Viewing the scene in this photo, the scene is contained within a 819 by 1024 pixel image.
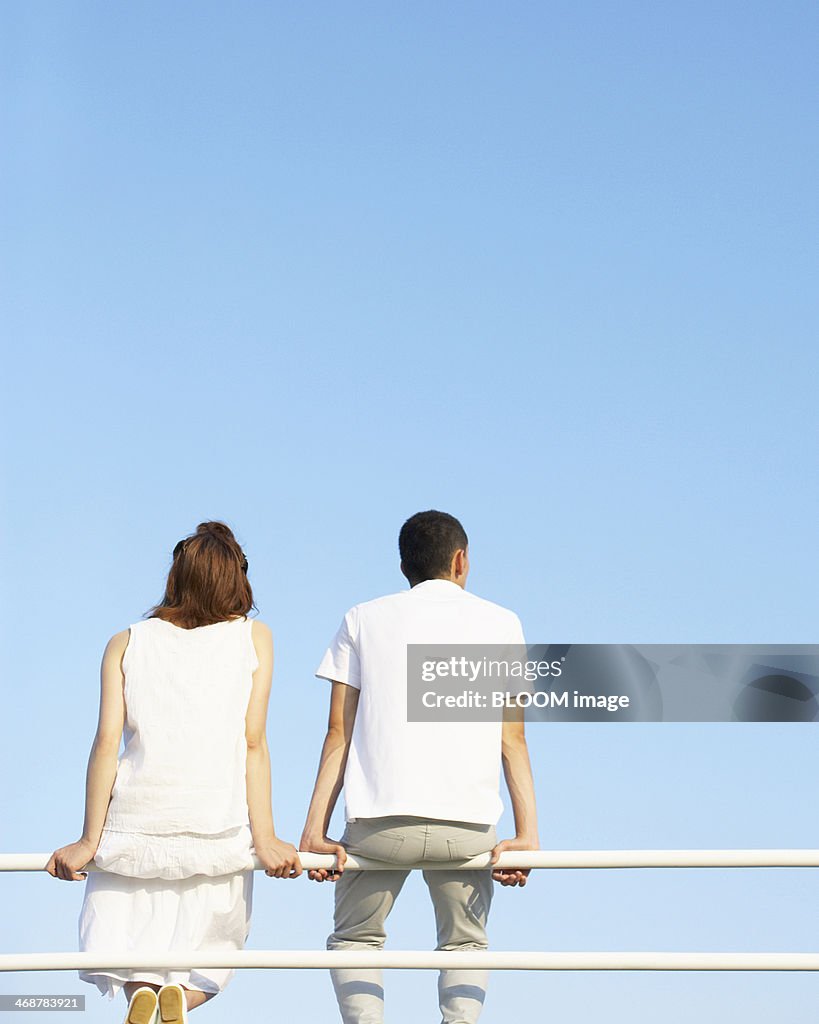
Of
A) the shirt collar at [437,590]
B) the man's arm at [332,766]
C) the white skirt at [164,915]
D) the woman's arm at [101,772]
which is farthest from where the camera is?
the shirt collar at [437,590]

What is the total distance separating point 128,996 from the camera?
14.4 ft

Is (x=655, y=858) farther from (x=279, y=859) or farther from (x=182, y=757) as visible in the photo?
(x=182, y=757)

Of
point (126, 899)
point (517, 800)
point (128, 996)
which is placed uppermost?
point (517, 800)

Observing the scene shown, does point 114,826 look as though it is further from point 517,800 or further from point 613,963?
point 613,963

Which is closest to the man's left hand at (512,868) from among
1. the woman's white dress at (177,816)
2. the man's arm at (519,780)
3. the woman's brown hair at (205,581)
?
the man's arm at (519,780)

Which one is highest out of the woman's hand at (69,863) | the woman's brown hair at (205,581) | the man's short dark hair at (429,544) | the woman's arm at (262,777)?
the man's short dark hair at (429,544)

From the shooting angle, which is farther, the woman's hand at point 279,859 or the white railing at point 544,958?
the woman's hand at point 279,859

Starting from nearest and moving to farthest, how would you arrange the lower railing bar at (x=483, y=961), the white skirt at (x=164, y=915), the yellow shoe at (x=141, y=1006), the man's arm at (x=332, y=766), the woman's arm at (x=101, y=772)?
the lower railing bar at (x=483, y=961), the yellow shoe at (x=141, y=1006), the woman's arm at (x=101, y=772), the white skirt at (x=164, y=915), the man's arm at (x=332, y=766)

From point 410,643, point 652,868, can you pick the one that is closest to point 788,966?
point 652,868

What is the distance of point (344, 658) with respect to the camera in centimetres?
467

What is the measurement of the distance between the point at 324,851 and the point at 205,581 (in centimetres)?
95

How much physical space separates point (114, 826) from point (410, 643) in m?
1.10

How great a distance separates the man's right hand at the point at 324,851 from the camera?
4391mm

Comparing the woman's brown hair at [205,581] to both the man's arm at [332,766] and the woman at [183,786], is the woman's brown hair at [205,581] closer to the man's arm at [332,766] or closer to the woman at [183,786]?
the woman at [183,786]
